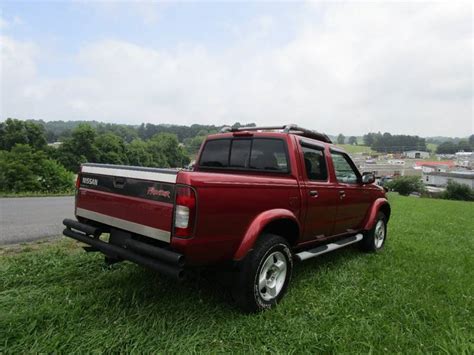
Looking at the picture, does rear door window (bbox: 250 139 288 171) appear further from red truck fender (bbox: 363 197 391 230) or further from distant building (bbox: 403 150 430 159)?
distant building (bbox: 403 150 430 159)

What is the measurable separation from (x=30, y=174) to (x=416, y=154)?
123388mm

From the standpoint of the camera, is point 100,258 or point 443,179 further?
point 443,179

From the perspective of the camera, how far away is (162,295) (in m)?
3.48

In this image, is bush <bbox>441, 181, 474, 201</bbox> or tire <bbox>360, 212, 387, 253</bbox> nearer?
tire <bbox>360, 212, 387, 253</bbox>

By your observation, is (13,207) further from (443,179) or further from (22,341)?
(443,179)

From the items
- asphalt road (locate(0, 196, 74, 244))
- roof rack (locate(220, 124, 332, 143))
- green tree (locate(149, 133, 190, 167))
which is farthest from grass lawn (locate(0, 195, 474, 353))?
green tree (locate(149, 133, 190, 167))

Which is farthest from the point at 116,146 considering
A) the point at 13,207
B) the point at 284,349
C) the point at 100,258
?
the point at 284,349

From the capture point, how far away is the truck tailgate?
2.74m

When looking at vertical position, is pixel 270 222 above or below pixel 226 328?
above

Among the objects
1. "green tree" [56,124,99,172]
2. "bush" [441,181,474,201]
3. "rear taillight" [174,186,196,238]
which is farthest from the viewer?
"bush" [441,181,474,201]

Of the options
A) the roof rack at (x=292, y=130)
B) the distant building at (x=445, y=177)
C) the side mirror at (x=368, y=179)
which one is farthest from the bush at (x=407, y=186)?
the roof rack at (x=292, y=130)

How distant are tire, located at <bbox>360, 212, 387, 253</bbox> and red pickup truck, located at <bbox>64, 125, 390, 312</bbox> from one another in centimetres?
72

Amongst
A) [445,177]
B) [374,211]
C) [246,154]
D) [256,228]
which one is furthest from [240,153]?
[445,177]

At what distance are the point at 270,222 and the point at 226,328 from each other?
108cm
